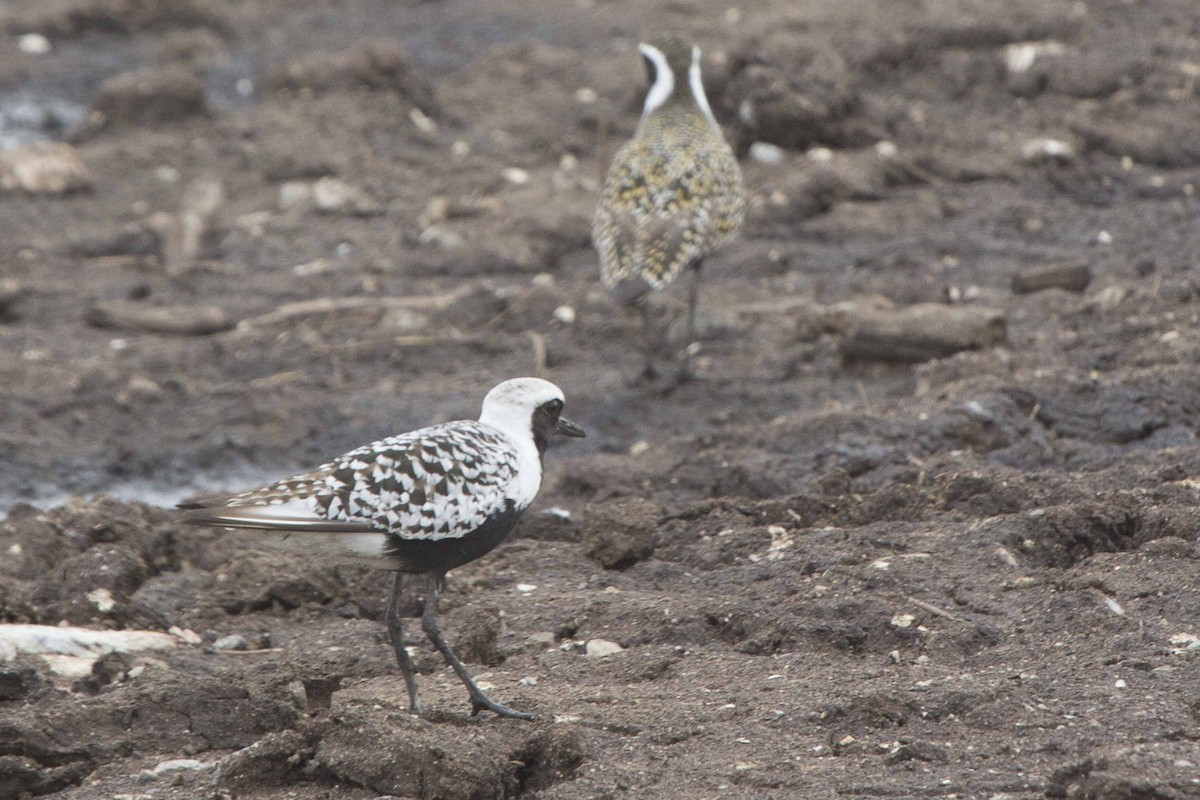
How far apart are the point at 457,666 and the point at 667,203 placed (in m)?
4.83

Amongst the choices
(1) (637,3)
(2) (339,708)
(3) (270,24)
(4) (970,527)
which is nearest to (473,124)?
(1) (637,3)

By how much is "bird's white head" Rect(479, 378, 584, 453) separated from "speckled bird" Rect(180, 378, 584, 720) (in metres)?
0.14

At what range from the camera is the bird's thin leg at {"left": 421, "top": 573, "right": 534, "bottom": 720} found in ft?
16.9

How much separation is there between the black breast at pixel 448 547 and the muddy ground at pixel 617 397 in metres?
0.45

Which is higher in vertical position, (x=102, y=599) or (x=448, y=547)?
(x=448, y=547)

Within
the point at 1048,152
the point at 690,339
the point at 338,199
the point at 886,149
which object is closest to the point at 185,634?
the point at 690,339

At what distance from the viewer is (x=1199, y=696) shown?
16.1ft

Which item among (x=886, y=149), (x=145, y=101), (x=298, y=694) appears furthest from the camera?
(x=145, y=101)

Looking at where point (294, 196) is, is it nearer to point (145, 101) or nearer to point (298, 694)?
point (145, 101)

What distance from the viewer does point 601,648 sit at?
591cm

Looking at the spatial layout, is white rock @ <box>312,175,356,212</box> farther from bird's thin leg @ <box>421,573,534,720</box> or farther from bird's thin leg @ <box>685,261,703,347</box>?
bird's thin leg @ <box>421,573,534,720</box>

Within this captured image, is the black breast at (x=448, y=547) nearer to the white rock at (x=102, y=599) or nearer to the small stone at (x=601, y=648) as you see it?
the small stone at (x=601, y=648)

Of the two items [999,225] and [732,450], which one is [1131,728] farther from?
[999,225]

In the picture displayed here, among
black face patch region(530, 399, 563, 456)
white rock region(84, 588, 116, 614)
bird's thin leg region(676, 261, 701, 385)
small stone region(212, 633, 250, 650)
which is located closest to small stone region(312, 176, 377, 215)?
bird's thin leg region(676, 261, 701, 385)
